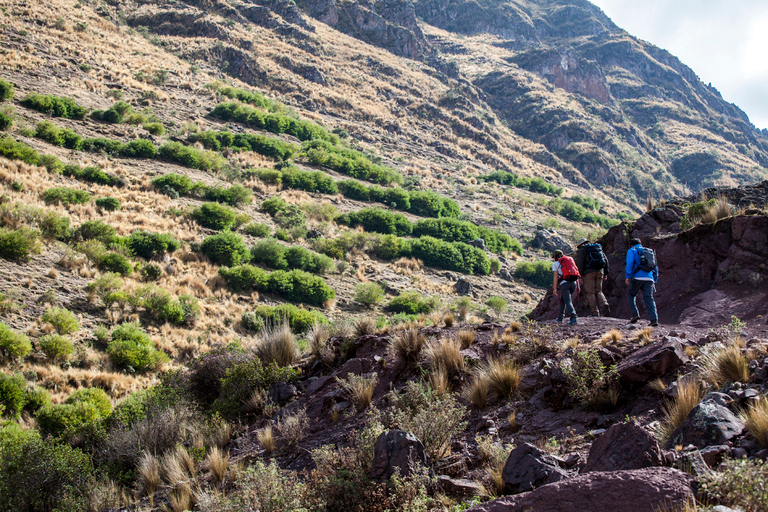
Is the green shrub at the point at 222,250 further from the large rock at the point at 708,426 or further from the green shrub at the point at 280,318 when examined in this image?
the large rock at the point at 708,426

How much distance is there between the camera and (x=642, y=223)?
37.3 feet

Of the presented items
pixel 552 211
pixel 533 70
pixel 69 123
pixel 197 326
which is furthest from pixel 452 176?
pixel 533 70

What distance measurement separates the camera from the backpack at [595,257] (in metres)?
8.78

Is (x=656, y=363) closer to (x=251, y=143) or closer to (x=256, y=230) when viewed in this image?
(x=256, y=230)

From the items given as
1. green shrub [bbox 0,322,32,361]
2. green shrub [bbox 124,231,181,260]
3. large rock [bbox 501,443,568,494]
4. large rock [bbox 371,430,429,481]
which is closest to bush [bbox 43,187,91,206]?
green shrub [bbox 124,231,181,260]

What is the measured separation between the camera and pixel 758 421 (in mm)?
3250

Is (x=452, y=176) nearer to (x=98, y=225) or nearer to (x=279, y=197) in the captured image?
(x=279, y=197)

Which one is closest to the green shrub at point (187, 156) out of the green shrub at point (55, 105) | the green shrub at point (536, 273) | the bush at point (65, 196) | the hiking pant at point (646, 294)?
the green shrub at point (55, 105)

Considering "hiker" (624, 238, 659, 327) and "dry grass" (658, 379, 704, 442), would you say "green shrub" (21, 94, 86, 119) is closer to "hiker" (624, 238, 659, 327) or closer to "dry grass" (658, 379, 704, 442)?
"hiker" (624, 238, 659, 327)

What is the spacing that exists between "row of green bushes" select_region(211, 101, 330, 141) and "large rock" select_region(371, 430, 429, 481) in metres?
44.4

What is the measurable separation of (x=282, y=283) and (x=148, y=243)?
630cm

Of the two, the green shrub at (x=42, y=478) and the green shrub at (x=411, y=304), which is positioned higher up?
the green shrub at (x=42, y=478)

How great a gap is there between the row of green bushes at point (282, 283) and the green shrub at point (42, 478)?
1517 cm

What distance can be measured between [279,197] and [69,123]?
14675 millimetres
